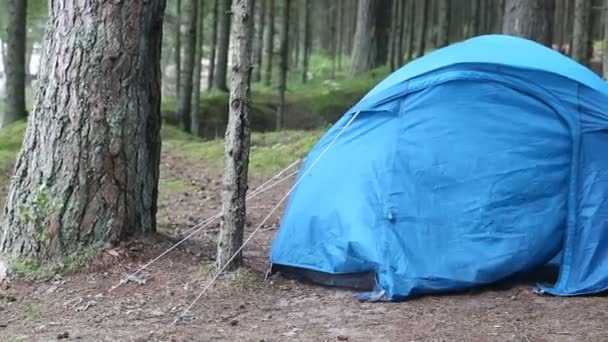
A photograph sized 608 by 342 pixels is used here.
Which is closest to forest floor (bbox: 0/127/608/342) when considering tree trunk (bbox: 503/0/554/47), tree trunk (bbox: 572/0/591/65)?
tree trunk (bbox: 503/0/554/47)

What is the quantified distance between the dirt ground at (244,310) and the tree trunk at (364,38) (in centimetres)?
1676

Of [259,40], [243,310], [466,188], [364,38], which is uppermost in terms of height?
[364,38]

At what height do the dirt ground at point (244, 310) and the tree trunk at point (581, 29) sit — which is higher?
the tree trunk at point (581, 29)

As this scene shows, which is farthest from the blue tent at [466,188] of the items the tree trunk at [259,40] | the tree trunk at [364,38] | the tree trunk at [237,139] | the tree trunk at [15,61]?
the tree trunk at [364,38]

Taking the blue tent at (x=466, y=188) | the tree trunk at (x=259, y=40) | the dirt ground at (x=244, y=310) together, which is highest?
the tree trunk at (x=259, y=40)

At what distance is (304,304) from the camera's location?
5758 millimetres

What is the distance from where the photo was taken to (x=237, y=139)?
5.80m

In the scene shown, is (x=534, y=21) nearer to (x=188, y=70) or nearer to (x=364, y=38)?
(x=188, y=70)

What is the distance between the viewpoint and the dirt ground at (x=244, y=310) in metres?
5.04

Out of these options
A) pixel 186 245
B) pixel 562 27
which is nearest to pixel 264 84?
pixel 562 27

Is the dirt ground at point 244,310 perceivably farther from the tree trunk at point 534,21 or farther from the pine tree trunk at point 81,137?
the tree trunk at point 534,21

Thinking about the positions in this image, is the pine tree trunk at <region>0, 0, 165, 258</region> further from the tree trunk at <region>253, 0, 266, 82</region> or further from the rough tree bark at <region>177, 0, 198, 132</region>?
the tree trunk at <region>253, 0, 266, 82</region>

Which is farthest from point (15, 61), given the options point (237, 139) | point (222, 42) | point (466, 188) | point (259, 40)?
point (466, 188)

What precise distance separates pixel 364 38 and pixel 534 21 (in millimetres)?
10838
